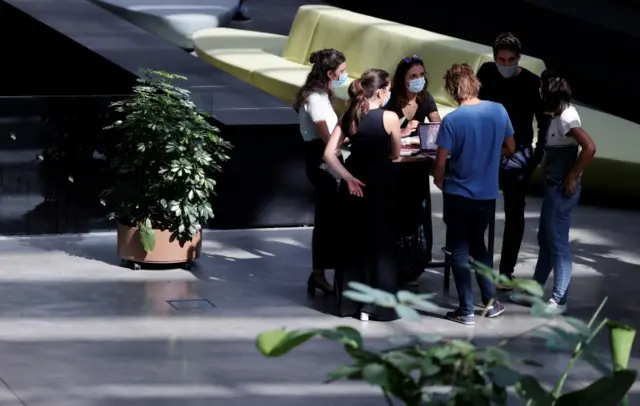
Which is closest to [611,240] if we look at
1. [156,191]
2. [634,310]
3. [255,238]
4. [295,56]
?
[634,310]

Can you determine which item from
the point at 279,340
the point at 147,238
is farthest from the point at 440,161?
the point at 279,340

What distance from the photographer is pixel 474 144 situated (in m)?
7.45

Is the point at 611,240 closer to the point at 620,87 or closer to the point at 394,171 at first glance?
the point at 394,171

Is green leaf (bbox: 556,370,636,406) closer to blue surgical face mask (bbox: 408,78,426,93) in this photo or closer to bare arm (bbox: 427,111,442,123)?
blue surgical face mask (bbox: 408,78,426,93)

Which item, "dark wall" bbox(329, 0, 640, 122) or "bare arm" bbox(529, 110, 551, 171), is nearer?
"bare arm" bbox(529, 110, 551, 171)

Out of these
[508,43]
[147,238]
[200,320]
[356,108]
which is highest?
[508,43]

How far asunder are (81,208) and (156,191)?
146cm

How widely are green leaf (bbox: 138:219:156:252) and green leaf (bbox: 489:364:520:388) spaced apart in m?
6.55

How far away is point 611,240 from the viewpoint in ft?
33.7

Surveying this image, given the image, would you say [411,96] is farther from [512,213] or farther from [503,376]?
[503,376]

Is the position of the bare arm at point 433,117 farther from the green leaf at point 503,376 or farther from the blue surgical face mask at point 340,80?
the green leaf at point 503,376

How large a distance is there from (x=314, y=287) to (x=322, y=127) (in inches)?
43.8

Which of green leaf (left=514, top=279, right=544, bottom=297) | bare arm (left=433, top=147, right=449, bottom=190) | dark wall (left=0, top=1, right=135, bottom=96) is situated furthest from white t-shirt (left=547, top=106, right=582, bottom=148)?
green leaf (left=514, top=279, right=544, bottom=297)

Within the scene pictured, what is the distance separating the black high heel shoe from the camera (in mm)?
8391
